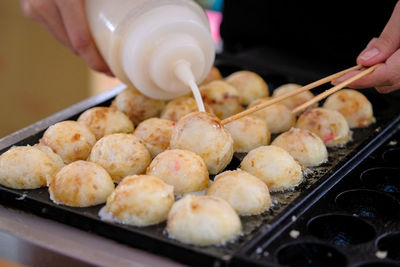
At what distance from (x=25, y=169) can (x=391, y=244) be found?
0.95 m

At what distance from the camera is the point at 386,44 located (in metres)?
1.81

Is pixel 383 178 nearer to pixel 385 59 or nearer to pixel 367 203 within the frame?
pixel 367 203

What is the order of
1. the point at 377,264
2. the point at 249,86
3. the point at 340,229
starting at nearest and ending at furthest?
the point at 377,264 < the point at 340,229 < the point at 249,86

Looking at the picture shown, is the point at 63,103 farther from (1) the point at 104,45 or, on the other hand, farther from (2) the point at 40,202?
(2) the point at 40,202

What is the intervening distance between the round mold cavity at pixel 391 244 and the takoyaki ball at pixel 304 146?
40 centimetres

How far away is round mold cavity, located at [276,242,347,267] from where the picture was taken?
136 centimetres

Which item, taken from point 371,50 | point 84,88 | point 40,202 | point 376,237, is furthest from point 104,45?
point 84,88

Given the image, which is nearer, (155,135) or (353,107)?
(155,135)

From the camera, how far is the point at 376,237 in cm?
142

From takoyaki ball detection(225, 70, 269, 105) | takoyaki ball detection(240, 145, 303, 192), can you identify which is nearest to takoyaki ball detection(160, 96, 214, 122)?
takoyaki ball detection(225, 70, 269, 105)

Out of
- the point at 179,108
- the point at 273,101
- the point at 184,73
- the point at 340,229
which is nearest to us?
the point at 340,229

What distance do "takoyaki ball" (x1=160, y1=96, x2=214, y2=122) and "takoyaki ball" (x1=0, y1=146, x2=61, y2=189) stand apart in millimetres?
509

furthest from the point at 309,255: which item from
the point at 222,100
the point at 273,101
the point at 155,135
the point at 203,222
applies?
the point at 222,100

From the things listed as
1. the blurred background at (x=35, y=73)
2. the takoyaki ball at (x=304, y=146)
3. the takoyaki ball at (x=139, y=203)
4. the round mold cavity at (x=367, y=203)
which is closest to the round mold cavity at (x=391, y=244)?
the round mold cavity at (x=367, y=203)
